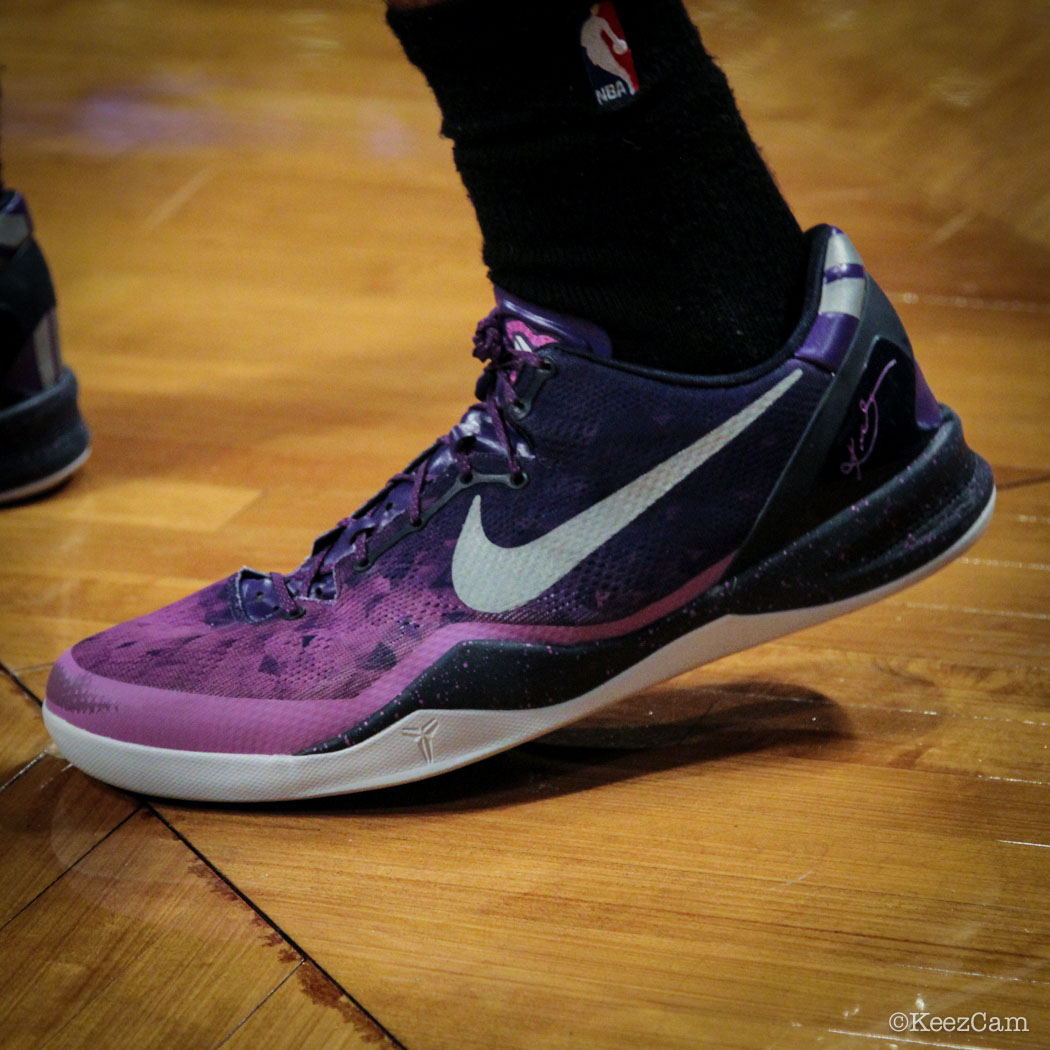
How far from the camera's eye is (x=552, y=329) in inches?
25.1

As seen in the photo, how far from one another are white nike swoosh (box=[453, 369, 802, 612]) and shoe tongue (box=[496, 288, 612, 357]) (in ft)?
0.22

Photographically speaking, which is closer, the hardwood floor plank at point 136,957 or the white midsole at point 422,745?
the hardwood floor plank at point 136,957

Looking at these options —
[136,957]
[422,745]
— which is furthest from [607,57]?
[136,957]

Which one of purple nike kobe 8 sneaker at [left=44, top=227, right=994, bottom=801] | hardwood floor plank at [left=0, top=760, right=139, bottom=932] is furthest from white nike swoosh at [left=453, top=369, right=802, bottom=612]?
hardwood floor plank at [left=0, top=760, right=139, bottom=932]

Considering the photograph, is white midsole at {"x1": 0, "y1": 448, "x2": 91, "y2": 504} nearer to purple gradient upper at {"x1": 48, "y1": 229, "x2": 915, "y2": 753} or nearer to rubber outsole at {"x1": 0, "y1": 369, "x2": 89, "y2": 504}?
rubber outsole at {"x1": 0, "y1": 369, "x2": 89, "y2": 504}

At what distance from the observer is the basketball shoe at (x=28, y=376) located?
39.9 inches

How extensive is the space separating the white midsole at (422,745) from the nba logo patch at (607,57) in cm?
26

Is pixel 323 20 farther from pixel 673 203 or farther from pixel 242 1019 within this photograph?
pixel 242 1019

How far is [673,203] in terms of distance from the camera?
1.98 feet

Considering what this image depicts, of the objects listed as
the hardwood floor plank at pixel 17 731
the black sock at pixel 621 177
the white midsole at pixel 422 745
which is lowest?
the hardwood floor plank at pixel 17 731

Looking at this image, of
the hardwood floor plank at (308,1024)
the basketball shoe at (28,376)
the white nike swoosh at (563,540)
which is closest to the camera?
the hardwood floor plank at (308,1024)

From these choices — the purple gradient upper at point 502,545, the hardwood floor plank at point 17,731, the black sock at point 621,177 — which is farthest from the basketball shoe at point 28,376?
the black sock at point 621,177

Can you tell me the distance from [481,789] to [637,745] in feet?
0.30

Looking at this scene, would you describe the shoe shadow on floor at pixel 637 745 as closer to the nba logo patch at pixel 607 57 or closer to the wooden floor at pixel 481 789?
the wooden floor at pixel 481 789
